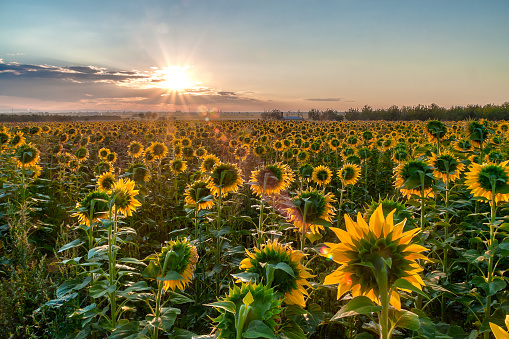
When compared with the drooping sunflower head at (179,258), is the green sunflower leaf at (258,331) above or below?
above

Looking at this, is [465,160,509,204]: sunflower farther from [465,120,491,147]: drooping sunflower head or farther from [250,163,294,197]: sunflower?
[465,120,491,147]: drooping sunflower head

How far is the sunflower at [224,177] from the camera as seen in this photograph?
10.4 ft

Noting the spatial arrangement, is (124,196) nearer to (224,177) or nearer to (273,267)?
(224,177)

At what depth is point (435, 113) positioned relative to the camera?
43.9 m

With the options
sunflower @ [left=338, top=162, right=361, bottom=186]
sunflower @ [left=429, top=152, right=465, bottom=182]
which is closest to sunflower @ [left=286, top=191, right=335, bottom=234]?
sunflower @ [left=429, top=152, right=465, bottom=182]

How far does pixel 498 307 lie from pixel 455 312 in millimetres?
1273

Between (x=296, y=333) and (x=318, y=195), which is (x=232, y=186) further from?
(x=296, y=333)

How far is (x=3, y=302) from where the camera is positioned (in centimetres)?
299

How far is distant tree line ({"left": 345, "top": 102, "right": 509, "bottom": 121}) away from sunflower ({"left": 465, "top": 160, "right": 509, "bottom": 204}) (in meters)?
36.0

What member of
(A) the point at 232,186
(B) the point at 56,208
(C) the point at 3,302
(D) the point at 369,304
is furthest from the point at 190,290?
(B) the point at 56,208

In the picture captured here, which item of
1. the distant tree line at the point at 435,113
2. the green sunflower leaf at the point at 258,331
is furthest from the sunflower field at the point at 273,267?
→ the distant tree line at the point at 435,113

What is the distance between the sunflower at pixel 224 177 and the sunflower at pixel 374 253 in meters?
2.11

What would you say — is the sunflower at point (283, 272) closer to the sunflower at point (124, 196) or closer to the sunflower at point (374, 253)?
the sunflower at point (374, 253)

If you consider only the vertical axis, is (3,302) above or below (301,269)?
below
